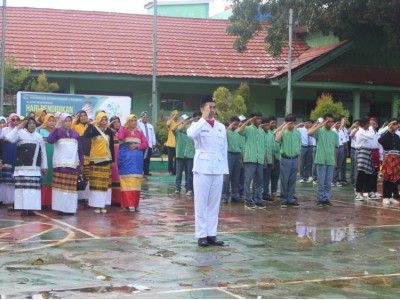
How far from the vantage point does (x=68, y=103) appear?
20.3m

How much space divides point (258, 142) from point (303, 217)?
187 centimetres

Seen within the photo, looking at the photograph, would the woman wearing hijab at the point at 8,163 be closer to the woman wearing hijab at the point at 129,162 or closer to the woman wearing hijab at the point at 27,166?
the woman wearing hijab at the point at 27,166

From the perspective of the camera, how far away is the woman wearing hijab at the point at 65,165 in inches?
498

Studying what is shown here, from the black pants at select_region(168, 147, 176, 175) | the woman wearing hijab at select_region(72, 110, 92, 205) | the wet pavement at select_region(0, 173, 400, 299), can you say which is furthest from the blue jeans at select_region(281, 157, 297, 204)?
the black pants at select_region(168, 147, 176, 175)

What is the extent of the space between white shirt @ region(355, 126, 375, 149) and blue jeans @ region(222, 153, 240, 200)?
283 cm

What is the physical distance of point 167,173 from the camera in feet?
72.8

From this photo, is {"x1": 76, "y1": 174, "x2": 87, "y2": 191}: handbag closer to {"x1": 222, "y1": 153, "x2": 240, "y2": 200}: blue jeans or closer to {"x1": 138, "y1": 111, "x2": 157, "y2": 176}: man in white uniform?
{"x1": 222, "y1": 153, "x2": 240, "y2": 200}: blue jeans

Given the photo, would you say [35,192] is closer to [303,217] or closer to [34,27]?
[303,217]

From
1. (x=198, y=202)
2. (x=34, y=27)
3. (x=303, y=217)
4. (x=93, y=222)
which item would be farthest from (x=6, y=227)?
(x=34, y=27)

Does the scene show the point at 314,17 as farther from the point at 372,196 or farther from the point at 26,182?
the point at 26,182

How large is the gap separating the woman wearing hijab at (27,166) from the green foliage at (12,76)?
34.8ft

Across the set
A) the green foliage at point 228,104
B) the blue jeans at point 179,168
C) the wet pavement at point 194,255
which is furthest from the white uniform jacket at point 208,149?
the green foliage at point 228,104

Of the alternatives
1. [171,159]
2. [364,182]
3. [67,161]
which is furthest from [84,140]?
[171,159]

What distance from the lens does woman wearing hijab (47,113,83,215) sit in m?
12.7
